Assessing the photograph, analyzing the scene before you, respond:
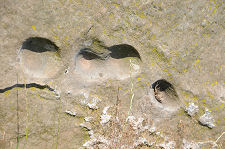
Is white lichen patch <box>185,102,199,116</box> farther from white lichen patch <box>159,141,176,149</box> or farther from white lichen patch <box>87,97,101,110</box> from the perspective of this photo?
white lichen patch <box>87,97,101,110</box>

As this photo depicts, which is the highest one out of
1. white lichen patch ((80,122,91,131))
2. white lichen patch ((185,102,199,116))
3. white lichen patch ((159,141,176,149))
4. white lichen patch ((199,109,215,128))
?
white lichen patch ((185,102,199,116))

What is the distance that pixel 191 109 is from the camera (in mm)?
1852

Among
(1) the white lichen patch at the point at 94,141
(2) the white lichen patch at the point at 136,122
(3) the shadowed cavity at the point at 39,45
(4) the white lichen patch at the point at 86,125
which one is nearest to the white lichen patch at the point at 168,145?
(2) the white lichen patch at the point at 136,122

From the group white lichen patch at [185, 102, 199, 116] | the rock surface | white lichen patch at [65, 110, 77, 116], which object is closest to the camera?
the rock surface

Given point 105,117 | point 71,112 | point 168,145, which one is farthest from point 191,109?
point 71,112

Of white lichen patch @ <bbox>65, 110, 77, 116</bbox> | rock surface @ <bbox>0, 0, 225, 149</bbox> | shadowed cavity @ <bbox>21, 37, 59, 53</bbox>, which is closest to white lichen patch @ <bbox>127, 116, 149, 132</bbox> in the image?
rock surface @ <bbox>0, 0, 225, 149</bbox>

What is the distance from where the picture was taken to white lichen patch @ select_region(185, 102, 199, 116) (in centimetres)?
185

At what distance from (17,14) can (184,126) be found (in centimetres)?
154

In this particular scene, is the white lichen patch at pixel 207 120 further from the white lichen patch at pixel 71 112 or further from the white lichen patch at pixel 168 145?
the white lichen patch at pixel 71 112

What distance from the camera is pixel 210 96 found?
1854 mm

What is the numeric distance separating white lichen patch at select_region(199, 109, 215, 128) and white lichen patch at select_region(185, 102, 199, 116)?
84mm

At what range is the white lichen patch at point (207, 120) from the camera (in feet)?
6.14

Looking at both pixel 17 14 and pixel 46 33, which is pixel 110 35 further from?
pixel 17 14

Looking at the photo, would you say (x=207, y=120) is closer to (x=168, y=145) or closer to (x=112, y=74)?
(x=168, y=145)
